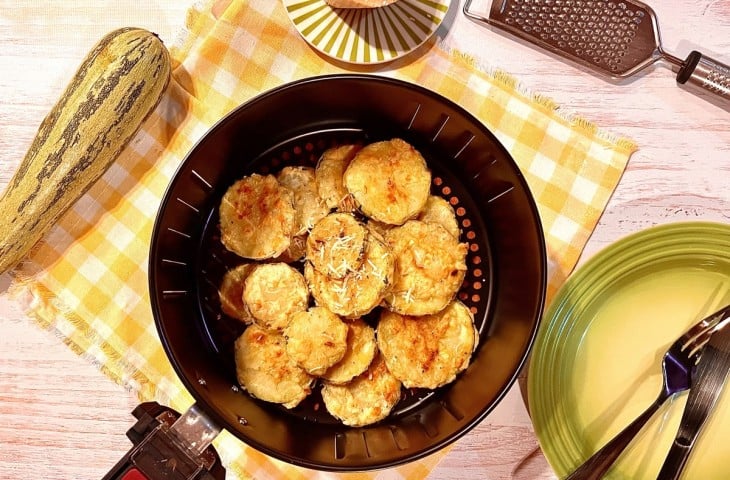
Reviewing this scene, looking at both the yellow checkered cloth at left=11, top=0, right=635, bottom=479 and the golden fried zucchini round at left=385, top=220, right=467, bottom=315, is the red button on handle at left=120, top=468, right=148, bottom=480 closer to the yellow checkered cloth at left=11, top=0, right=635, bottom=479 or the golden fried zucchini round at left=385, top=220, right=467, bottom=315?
the yellow checkered cloth at left=11, top=0, right=635, bottom=479

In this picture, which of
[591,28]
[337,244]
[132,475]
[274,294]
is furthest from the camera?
[591,28]

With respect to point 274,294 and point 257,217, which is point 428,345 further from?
point 257,217

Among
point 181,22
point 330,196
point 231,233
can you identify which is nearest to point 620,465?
point 330,196

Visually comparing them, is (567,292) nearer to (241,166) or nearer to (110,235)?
(241,166)

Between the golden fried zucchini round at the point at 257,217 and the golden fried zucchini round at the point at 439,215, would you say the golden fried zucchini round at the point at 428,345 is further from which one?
the golden fried zucchini round at the point at 257,217

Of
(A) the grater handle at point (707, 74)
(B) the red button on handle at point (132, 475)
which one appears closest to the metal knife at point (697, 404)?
(A) the grater handle at point (707, 74)

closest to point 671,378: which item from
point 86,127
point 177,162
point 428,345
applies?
point 428,345
